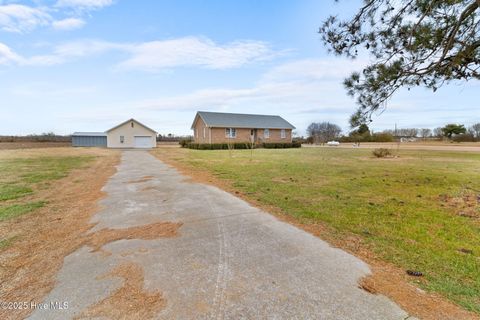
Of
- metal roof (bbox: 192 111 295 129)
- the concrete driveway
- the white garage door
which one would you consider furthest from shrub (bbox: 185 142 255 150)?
the concrete driveway

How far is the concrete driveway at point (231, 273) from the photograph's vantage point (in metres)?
2.05

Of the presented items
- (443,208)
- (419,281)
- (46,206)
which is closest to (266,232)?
(419,281)

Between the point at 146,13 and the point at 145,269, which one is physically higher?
the point at 146,13

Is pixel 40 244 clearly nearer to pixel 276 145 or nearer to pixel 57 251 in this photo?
pixel 57 251

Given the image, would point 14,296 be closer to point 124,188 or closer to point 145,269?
point 145,269

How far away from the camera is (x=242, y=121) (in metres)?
34.5

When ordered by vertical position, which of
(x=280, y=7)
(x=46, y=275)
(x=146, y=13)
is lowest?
(x=46, y=275)

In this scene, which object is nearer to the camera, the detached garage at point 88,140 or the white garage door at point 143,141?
the white garage door at point 143,141

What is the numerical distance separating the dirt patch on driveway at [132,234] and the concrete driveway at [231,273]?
0.42ft

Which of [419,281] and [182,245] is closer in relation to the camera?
[419,281]

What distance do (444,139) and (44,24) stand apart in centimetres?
6907

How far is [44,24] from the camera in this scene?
11078 millimetres

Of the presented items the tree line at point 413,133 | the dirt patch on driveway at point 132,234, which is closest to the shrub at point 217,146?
the tree line at point 413,133

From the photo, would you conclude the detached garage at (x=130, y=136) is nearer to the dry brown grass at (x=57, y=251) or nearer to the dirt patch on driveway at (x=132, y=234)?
the dry brown grass at (x=57, y=251)
